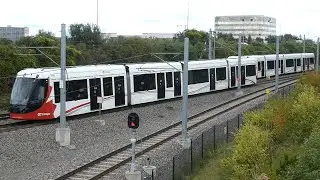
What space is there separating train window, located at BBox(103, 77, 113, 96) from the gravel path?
4.03 ft

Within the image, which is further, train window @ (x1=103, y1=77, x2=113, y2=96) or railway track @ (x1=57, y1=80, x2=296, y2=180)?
train window @ (x1=103, y1=77, x2=113, y2=96)

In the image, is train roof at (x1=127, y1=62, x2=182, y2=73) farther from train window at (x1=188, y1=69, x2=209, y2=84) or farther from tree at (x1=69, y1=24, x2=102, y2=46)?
tree at (x1=69, y1=24, x2=102, y2=46)

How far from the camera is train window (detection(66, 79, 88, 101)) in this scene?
25.7 meters

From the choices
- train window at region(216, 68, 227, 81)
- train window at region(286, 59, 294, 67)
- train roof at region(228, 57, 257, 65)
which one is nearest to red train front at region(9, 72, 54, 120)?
train window at region(216, 68, 227, 81)

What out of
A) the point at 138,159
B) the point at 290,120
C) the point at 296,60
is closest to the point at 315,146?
the point at 290,120

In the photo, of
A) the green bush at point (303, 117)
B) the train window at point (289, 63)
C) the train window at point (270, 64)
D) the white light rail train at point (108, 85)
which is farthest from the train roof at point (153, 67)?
the train window at point (289, 63)

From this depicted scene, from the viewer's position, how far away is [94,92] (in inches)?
1067

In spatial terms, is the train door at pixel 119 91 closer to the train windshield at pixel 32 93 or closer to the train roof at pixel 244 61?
the train windshield at pixel 32 93

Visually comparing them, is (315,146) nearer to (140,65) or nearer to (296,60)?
(140,65)

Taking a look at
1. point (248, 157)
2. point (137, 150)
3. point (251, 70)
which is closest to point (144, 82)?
point (137, 150)

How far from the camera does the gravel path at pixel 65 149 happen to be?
17.5 metres

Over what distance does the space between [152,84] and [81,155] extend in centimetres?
1291

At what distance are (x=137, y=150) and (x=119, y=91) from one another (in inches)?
357

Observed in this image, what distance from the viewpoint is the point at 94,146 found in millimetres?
21062
